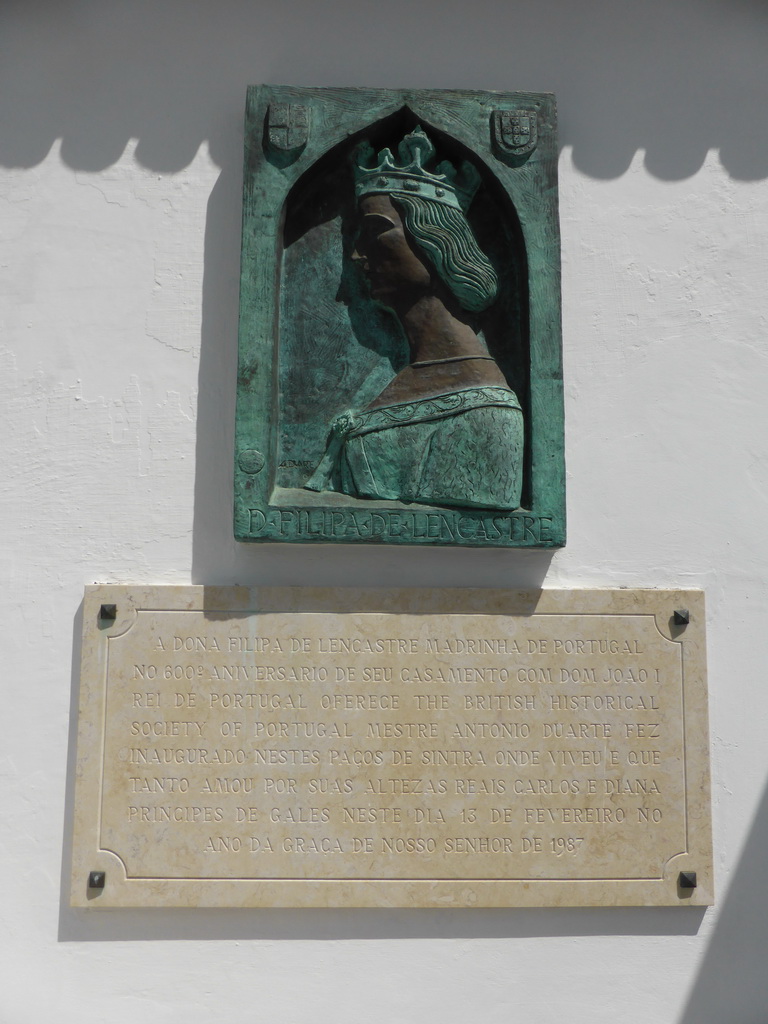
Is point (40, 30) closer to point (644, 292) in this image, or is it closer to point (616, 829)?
point (644, 292)

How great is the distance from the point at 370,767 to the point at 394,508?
2.89ft

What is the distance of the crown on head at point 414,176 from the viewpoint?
391cm

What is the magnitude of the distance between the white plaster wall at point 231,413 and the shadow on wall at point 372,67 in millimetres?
11

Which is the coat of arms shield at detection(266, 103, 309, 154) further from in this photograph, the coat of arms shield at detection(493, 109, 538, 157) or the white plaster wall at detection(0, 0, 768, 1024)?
the coat of arms shield at detection(493, 109, 538, 157)

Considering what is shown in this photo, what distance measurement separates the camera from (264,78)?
161 inches

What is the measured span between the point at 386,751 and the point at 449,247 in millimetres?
1789

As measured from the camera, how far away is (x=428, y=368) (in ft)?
12.7

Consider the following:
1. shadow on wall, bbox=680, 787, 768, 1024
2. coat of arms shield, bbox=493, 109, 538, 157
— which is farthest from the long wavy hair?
shadow on wall, bbox=680, 787, 768, 1024

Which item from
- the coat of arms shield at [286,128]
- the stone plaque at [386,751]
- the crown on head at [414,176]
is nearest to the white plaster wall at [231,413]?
the stone plaque at [386,751]

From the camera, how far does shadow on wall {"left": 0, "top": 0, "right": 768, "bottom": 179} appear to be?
405 centimetres

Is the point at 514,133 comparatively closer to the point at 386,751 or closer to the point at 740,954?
the point at 386,751

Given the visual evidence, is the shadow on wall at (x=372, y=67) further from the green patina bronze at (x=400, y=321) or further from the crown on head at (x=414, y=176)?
the crown on head at (x=414, y=176)

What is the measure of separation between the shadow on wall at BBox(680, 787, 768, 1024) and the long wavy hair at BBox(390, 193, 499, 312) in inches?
83.0

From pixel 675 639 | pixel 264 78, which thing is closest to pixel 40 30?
pixel 264 78
